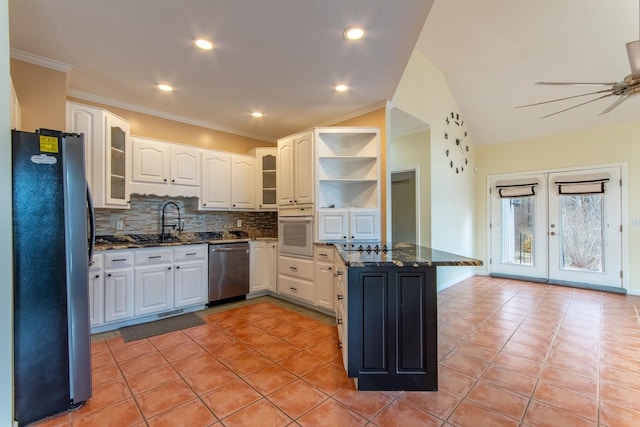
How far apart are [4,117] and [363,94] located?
285 cm

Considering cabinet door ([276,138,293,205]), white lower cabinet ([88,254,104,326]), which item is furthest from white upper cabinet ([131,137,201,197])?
cabinet door ([276,138,293,205])

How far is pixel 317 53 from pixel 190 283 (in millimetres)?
2889

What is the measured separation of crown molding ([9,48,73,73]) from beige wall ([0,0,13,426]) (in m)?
1.20

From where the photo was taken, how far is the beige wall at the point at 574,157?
4266mm

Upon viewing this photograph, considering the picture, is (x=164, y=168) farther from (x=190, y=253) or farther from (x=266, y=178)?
(x=266, y=178)

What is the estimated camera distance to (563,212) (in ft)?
16.0

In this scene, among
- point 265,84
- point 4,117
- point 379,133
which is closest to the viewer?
point 4,117

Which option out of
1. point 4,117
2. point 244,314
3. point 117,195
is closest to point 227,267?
point 244,314

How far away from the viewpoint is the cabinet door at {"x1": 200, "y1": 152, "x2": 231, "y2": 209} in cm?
386

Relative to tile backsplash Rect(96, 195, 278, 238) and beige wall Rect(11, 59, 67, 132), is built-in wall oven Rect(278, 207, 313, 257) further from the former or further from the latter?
beige wall Rect(11, 59, 67, 132)

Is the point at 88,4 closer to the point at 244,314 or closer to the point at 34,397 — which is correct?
the point at 34,397

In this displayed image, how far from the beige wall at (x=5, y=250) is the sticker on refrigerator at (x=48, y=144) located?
14 centimetres

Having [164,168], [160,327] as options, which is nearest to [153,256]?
[160,327]

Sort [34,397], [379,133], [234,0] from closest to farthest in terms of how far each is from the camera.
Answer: [34,397]
[234,0]
[379,133]
